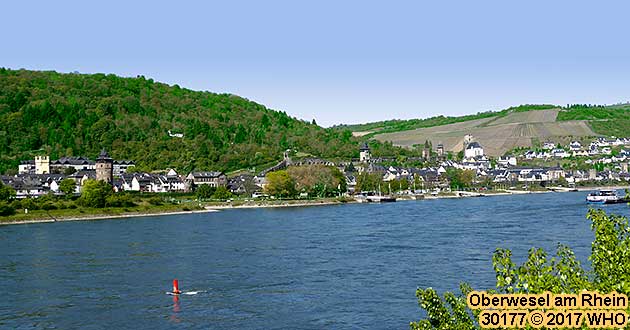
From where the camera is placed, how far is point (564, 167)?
120 m

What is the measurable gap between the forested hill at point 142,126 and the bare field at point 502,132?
35.8m

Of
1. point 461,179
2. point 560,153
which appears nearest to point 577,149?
point 560,153

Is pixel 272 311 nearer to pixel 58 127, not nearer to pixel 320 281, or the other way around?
pixel 320 281

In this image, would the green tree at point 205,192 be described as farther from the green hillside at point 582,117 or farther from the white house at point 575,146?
the green hillside at point 582,117

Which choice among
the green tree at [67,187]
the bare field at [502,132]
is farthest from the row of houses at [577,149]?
the green tree at [67,187]

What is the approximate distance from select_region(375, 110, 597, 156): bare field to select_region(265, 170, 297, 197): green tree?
76.7 metres

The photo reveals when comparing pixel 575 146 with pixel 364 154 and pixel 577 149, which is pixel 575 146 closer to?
pixel 577 149

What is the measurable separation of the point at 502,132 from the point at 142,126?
81.1 metres

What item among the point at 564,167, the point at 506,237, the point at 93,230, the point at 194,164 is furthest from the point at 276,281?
the point at 564,167

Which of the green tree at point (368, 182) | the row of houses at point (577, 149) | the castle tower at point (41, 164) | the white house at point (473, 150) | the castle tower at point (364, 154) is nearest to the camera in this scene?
the castle tower at point (41, 164)

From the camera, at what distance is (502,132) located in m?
155

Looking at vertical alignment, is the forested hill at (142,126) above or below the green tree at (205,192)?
above

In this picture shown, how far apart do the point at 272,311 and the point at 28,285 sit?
8822mm

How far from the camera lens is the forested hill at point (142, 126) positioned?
3605 inches
